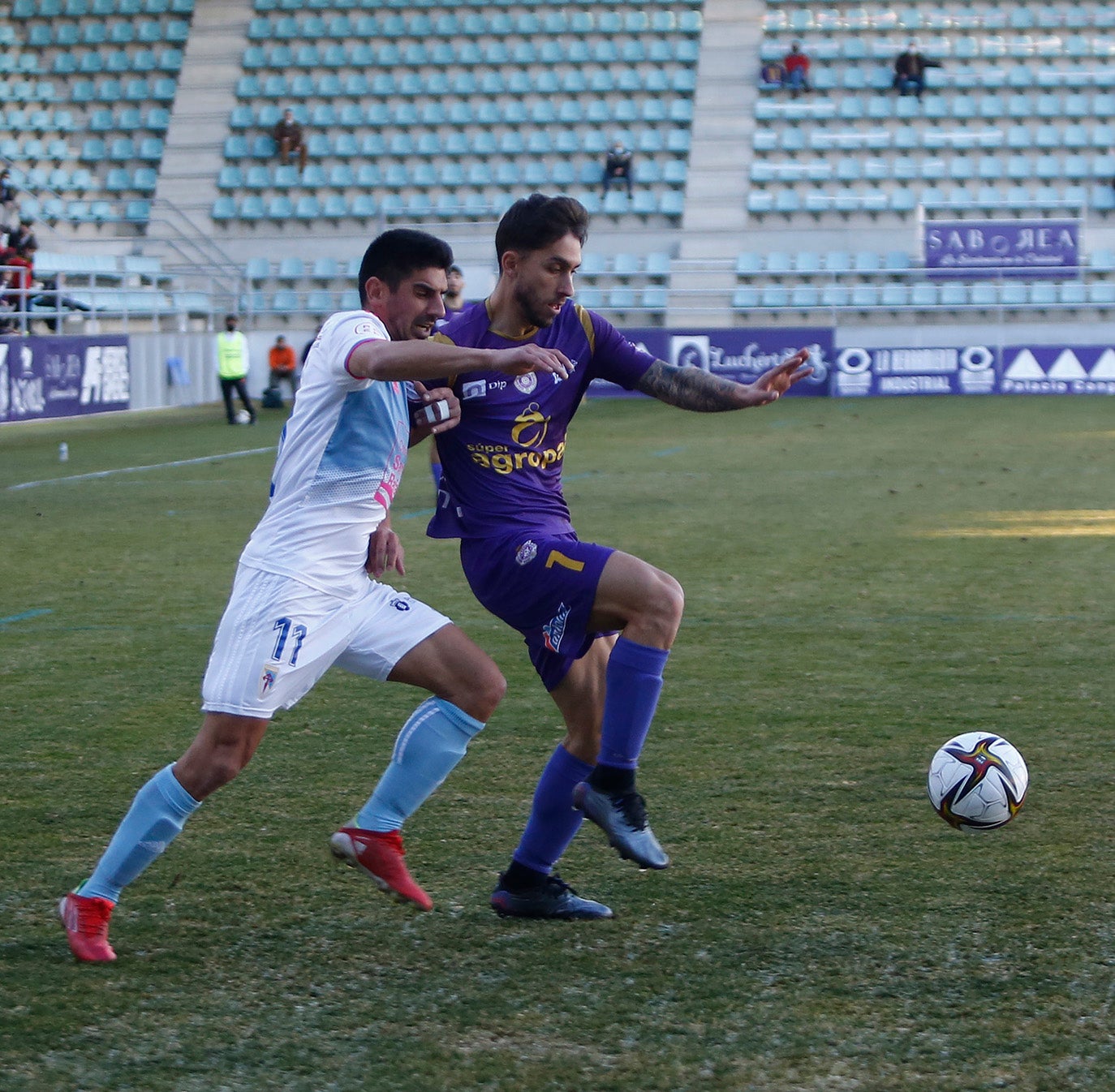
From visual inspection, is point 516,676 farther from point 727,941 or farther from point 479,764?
point 727,941

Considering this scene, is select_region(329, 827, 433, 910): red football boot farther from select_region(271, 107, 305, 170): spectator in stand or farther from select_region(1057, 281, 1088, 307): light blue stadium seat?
select_region(271, 107, 305, 170): spectator in stand

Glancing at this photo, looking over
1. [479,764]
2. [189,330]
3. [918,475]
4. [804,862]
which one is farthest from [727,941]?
[189,330]

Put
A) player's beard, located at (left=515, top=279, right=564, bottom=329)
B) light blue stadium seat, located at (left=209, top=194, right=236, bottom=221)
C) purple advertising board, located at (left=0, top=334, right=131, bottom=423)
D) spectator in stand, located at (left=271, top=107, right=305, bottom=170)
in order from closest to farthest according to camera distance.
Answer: player's beard, located at (left=515, top=279, right=564, bottom=329) → purple advertising board, located at (left=0, top=334, right=131, bottom=423) → light blue stadium seat, located at (left=209, top=194, right=236, bottom=221) → spectator in stand, located at (left=271, top=107, right=305, bottom=170)

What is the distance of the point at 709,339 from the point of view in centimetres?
2850

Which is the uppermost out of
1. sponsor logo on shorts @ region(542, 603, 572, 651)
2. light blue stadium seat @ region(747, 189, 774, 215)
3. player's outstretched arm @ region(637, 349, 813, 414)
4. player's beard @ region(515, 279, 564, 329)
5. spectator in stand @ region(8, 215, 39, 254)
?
light blue stadium seat @ region(747, 189, 774, 215)

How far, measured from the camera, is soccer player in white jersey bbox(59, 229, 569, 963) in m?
3.72

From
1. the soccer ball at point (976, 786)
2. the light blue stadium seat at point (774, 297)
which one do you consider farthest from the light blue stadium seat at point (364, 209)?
the soccer ball at point (976, 786)

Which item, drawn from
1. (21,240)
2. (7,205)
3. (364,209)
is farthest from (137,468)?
(364,209)

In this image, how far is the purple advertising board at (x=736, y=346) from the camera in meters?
28.2

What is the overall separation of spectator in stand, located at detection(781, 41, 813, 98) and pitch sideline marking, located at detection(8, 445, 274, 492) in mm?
18780

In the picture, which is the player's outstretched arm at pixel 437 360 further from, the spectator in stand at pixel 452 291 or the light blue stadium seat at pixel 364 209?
the light blue stadium seat at pixel 364 209

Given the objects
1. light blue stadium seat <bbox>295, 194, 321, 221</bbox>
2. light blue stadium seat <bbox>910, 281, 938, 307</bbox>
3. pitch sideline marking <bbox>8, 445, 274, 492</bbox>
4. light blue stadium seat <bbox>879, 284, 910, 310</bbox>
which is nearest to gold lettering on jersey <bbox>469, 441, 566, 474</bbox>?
pitch sideline marking <bbox>8, 445, 274, 492</bbox>

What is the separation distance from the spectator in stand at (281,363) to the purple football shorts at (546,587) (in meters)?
24.7

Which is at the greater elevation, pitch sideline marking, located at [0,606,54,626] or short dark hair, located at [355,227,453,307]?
short dark hair, located at [355,227,453,307]
